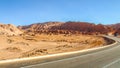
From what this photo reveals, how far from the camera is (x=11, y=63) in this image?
50.0ft

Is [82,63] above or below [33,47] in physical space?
above

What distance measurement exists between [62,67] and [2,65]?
10.2ft

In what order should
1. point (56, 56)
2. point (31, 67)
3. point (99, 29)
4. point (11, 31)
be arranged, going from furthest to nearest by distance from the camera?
point (99, 29), point (11, 31), point (56, 56), point (31, 67)

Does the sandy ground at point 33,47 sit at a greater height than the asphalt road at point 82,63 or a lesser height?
lesser

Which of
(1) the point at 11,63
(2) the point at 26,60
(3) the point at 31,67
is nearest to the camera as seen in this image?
(3) the point at 31,67

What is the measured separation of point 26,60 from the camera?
1667cm

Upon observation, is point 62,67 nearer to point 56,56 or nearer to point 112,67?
point 112,67

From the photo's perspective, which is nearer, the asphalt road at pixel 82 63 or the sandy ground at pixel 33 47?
the asphalt road at pixel 82 63

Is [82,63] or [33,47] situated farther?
[33,47]

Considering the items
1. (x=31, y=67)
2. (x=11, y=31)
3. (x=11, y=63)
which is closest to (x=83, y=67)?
(x=31, y=67)

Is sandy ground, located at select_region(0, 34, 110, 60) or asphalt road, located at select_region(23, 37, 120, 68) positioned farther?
sandy ground, located at select_region(0, 34, 110, 60)

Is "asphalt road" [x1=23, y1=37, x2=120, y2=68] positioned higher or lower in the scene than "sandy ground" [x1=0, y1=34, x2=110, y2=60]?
higher

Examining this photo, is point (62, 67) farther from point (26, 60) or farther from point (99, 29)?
point (99, 29)

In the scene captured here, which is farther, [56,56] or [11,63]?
[56,56]
